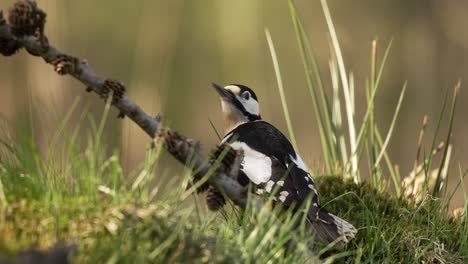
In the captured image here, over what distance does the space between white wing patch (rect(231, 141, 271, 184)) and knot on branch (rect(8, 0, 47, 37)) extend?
1.41 meters

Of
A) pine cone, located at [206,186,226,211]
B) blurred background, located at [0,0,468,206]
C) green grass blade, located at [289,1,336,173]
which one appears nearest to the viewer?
pine cone, located at [206,186,226,211]

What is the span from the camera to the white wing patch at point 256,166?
3712mm

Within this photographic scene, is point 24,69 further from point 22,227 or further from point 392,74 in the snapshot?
point 22,227

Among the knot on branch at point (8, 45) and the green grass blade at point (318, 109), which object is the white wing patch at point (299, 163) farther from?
the knot on branch at point (8, 45)

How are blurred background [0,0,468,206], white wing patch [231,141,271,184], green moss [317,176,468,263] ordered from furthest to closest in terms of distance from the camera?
blurred background [0,0,468,206], white wing patch [231,141,271,184], green moss [317,176,468,263]

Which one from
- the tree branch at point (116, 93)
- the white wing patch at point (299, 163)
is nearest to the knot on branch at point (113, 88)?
the tree branch at point (116, 93)

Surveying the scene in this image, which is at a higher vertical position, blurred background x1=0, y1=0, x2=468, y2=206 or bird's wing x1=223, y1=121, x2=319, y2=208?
bird's wing x1=223, y1=121, x2=319, y2=208

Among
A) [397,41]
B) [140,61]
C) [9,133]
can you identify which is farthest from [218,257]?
[397,41]

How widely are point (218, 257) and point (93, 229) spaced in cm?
33

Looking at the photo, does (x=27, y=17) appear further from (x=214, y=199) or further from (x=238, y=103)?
(x=238, y=103)

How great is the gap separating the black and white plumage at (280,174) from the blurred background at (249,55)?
3839 mm

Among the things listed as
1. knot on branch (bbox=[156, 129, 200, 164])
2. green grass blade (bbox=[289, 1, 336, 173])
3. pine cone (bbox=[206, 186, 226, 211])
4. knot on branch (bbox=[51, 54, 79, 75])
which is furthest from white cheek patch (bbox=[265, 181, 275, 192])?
knot on branch (bbox=[51, 54, 79, 75])

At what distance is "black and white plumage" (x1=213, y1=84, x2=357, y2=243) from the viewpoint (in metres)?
3.18

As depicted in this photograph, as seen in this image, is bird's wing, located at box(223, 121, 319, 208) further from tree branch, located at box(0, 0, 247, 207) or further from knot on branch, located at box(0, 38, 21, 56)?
knot on branch, located at box(0, 38, 21, 56)
